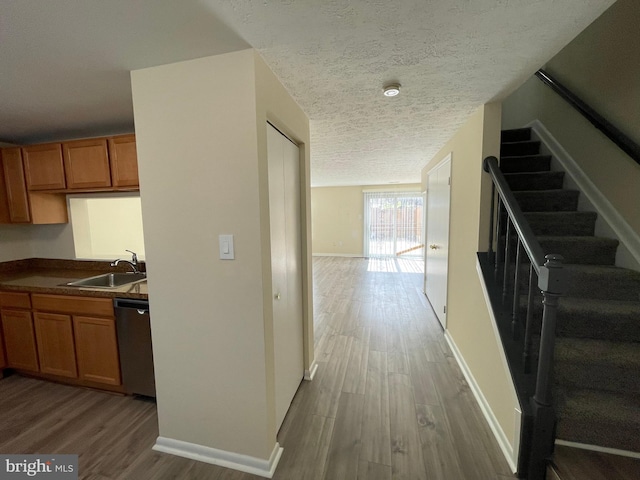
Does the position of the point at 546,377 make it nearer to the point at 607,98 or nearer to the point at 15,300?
the point at 607,98

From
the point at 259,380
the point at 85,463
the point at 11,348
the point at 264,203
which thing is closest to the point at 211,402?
the point at 259,380

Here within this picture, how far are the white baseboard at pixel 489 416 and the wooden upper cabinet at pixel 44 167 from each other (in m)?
3.84

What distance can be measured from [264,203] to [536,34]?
1502 millimetres

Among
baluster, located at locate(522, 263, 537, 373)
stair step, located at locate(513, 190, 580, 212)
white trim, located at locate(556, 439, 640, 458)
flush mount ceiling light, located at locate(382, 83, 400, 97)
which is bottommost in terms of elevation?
white trim, located at locate(556, 439, 640, 458)

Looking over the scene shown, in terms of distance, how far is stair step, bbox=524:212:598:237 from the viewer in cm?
209

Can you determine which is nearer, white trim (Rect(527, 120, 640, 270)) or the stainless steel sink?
white trim (Rect(527, 120, 640, 270))

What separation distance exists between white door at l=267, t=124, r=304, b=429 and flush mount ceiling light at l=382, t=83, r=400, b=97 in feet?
2.38

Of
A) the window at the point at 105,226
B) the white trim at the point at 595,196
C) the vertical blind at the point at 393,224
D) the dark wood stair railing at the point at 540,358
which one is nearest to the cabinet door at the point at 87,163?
the window at the point at 105,226

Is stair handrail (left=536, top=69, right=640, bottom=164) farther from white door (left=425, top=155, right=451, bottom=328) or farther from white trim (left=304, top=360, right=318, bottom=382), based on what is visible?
white trim (left=304, top=360, right=318, bottom=382)

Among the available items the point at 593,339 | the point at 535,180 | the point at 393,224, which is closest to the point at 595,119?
the point at 535,180

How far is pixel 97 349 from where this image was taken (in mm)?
1950

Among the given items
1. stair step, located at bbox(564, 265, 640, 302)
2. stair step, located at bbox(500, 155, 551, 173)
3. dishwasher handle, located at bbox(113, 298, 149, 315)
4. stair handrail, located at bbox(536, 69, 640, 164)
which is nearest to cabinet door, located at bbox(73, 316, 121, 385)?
dishwasher handle, located at bbox(113, 298, 149, 315)

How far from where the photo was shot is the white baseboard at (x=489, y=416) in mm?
1409

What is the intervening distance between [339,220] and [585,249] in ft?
20.6
